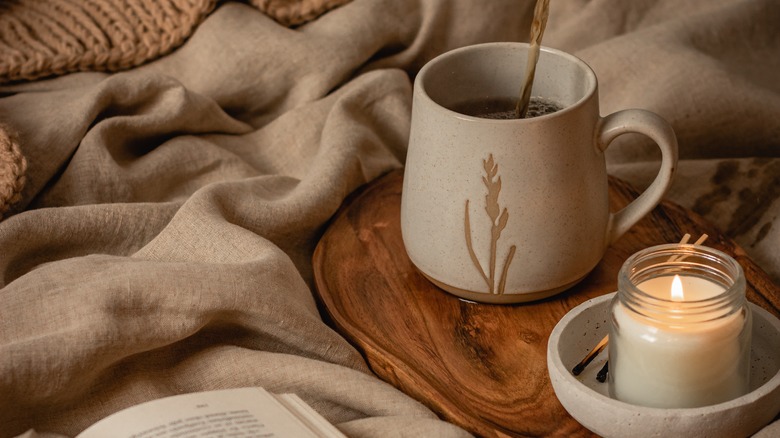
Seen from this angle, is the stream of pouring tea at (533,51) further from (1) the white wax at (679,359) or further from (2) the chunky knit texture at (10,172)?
(2) the chunky knit texture at (10,172)

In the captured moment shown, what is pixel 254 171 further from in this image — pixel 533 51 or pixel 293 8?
pixel 533 51

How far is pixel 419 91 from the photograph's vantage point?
691 millimetres

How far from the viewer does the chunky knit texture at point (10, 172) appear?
2.57 ft

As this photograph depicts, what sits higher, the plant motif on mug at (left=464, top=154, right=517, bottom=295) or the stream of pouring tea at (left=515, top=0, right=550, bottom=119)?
the stream of pouring tea at (left=515, top=0, right=550, bottom=119)

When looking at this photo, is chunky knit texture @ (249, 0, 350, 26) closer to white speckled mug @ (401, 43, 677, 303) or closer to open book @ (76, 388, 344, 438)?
white speckled mug @ (401, 43, 677, 303)

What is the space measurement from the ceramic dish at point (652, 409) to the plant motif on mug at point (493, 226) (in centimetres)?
7

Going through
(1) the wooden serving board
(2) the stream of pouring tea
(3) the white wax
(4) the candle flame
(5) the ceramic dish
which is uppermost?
(2) the stream of pouring tea

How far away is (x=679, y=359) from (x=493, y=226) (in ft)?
0.57

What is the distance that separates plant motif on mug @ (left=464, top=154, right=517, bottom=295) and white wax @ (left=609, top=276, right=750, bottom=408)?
0.12 meters

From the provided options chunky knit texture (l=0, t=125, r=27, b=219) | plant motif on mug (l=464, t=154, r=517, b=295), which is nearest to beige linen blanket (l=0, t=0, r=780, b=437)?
chunky knit texture (l=0, t=125, r=27, b=219)

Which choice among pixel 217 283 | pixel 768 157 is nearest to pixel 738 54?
pixel 768 157

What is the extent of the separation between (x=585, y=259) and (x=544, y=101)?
0.43ft

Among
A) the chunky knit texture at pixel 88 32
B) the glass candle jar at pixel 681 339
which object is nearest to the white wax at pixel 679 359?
the glass candle jar at pixel 681 339

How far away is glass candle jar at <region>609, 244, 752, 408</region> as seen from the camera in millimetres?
550
